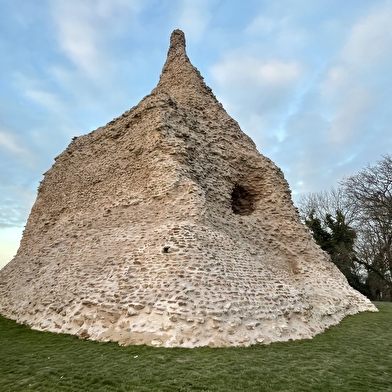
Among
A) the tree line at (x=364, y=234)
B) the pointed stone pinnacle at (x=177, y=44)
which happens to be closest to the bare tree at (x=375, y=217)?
the tree line at (x=364, y=234)

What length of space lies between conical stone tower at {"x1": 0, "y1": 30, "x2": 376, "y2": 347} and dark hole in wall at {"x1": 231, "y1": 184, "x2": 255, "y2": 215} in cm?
8

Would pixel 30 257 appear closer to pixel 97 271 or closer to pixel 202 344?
pixel 97 271

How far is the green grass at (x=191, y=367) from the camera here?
464cm

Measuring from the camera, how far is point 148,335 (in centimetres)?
658

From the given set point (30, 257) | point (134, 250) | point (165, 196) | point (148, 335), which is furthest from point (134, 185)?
point (148, 335)

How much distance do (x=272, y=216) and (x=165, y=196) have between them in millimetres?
5031

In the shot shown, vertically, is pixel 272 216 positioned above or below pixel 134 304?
above

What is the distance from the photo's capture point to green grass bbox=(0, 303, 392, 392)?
4641 millimetres

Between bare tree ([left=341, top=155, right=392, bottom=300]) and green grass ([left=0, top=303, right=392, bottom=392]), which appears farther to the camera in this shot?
bare tree ([left=341, top=155, right=392, bottom=300])

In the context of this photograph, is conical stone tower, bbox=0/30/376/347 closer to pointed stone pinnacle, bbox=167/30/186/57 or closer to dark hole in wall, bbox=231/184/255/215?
dark hole in wall, bbox=231/184/255/215

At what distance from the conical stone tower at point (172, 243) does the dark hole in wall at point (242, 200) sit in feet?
0.25

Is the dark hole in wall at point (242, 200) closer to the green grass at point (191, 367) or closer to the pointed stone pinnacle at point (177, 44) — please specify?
the green grass at point (191, 367)

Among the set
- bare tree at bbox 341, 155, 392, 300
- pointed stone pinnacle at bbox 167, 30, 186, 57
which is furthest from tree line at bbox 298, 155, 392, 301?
pointed stone pinnacle at bbox 167, 30, 186, 57

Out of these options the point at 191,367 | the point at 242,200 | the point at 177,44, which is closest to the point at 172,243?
the point at 191,367
